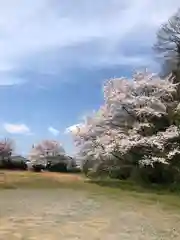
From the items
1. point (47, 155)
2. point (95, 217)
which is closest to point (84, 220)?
point (95, 217)

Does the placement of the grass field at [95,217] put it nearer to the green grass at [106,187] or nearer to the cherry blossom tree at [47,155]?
the green grass at [106,187]

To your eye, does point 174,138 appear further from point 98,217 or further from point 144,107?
point 98,217

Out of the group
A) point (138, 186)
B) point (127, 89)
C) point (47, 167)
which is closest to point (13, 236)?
point (138, 186)

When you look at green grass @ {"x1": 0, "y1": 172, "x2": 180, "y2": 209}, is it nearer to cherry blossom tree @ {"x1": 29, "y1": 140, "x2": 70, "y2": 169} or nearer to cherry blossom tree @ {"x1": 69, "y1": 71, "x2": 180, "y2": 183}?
cherry blossom tree @ {"x1": 69, "y1": 71, "x2": 180, "y2": 183}

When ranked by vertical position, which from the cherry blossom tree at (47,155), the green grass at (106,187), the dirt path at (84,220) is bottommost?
the dirt path at (84,220)

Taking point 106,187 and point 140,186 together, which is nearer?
point 106,187

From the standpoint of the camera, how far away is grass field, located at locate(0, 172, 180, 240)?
11523 millimetres

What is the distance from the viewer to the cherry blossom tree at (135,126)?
2834 cm

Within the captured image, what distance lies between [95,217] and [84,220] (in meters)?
0.86

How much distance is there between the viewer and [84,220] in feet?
45.9

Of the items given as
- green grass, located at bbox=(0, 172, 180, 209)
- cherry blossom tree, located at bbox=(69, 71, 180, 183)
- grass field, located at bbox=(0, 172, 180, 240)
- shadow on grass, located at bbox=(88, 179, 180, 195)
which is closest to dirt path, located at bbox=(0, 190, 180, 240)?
grass field, located at bbox=(0, 172, 180, 240)

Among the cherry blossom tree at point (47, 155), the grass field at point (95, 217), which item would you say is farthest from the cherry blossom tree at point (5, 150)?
the grass field at point (95, 217)

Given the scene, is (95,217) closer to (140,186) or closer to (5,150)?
(140,186)

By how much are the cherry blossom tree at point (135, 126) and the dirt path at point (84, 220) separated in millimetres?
9140
